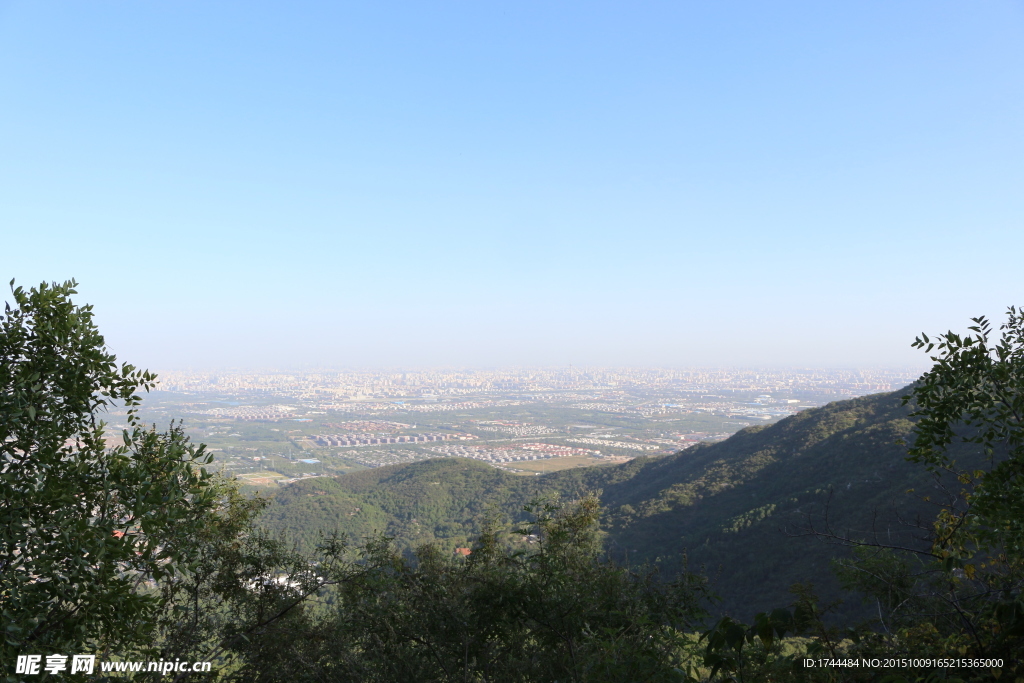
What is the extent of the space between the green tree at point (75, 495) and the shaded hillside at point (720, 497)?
20.3ft

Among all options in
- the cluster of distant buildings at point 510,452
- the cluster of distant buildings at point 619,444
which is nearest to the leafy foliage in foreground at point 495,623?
the cluster of distant buildings at point 510,452

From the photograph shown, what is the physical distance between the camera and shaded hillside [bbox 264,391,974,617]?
2442 centimetres

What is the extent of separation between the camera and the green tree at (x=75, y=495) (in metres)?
3.89

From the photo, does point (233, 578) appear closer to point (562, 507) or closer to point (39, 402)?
point (39, 402)

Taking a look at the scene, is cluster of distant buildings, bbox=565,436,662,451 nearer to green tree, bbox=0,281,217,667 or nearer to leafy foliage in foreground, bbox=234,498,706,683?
leafy foliage in foreground, bbox=234,498,706,683

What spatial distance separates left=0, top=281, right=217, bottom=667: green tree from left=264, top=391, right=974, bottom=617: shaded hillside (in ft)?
20.3

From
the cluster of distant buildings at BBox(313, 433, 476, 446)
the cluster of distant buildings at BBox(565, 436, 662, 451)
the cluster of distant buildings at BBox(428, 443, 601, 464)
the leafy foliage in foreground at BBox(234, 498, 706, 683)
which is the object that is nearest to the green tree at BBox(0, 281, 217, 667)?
the leafy foliage in foreground at BBox(234, 498, 706, 683)

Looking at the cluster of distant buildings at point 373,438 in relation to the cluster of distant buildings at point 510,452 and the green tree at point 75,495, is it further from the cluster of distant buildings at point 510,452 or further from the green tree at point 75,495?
the green tree at point 75,495

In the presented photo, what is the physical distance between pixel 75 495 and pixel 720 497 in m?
42.9

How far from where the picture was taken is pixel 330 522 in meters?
53.2

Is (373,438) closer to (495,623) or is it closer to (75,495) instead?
(495,623)

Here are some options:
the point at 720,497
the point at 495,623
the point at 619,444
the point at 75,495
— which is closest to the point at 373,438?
the point at 619,444

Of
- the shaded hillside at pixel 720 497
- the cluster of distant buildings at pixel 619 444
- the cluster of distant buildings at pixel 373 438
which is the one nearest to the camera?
the shaded hillside at pixel 720 497

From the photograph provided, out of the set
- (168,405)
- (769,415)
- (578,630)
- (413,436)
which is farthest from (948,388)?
(168,405)
